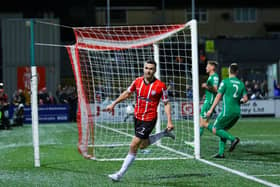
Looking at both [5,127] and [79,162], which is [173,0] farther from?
[79,162]

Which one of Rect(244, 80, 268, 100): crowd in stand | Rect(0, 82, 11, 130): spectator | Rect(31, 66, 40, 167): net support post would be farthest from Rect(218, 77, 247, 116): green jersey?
Rect(244, 80, 268, 100): crowd in stand

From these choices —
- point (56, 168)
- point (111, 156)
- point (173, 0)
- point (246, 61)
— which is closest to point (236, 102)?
point (111, 156)

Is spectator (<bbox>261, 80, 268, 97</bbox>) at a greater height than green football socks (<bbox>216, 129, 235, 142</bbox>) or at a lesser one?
greater

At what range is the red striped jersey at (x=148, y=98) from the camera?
9898mm

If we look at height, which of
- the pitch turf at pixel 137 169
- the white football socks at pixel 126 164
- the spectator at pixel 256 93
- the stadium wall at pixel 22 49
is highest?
the stadium wall at pixel 22 49

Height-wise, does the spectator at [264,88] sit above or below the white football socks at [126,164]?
above

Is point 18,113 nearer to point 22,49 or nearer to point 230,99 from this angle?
point 22,49

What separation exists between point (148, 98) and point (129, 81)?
13778mm

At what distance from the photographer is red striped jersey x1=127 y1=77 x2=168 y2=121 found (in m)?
9.90

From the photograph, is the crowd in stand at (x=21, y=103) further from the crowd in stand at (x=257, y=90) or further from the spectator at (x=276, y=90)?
the spectator at (x=276, y=90)

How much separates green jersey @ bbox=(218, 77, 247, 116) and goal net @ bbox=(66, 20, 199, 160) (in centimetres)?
66

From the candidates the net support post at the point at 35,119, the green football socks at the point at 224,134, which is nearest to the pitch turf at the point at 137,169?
the net support post at the point at 35,119

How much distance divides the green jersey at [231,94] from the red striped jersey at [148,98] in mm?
3283

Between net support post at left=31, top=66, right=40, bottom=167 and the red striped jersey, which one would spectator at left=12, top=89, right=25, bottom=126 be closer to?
net support post at left=31, top=66, right=40, bottom=167
